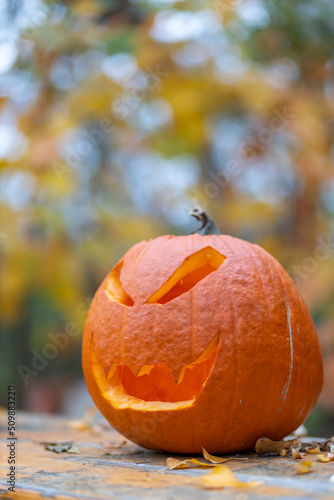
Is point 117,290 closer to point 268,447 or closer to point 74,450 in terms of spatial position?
point 74,450

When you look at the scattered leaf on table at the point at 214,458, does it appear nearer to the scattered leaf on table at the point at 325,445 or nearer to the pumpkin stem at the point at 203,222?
the scattered leaf on table at the point at 325,445

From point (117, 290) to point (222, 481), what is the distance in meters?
0.73

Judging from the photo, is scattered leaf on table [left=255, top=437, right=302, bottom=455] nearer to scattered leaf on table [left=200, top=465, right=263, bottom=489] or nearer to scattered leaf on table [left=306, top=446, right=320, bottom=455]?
scattered leaf on table [left=306, top=446, right=320, bottom=455]

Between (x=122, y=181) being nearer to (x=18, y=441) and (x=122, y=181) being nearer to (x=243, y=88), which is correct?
(x=243, y=88)

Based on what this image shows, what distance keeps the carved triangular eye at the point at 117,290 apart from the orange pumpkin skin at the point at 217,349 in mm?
24

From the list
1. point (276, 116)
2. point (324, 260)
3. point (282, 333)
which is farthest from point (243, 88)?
point (282, 333)

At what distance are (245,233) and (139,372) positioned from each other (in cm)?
354

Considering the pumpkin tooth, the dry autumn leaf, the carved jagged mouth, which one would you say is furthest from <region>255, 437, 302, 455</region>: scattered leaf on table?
the dry autumn leaf

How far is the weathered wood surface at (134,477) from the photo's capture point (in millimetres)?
1059

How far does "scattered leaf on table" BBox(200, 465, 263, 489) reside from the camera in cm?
112

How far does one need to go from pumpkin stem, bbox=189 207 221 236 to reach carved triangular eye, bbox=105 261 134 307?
11.5 inches

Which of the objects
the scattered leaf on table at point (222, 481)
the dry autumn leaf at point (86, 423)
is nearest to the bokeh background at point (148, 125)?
the dry autumn leaf at point (86, 423)

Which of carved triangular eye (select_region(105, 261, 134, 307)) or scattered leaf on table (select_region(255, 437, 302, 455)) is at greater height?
carved triangular eye (select_region(105, 261, 134, 307))

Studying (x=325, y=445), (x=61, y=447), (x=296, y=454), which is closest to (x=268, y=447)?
(x=296, y=454)
